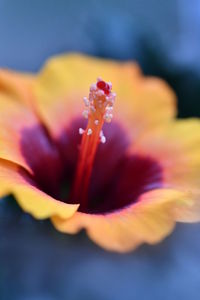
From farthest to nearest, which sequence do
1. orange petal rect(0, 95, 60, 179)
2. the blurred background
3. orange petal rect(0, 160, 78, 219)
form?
1. orange petal rect(0, 95, 60, 179)
2. the blurred background
3. orange petal rect(0, 160, 78, 219)

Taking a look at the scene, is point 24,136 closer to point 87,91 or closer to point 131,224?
point 87,91

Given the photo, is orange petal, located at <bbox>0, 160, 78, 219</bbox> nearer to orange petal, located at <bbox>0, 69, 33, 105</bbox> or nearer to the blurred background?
the blurred background

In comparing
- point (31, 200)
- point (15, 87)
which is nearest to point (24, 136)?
point (15, 87)

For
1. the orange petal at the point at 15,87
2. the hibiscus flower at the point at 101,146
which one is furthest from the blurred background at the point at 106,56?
the orange petal at the point at 15,87

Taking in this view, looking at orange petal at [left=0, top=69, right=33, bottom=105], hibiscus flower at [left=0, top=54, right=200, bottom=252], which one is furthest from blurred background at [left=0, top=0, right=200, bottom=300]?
orange petal at [left=0, top=69, right=33, bottom=105]

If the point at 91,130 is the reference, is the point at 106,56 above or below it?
above

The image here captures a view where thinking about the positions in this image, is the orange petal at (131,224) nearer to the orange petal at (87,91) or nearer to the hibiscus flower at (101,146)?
the hibiscus flower at (101,146)
